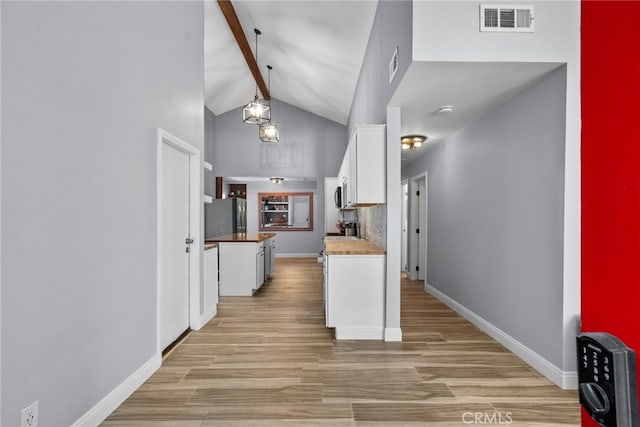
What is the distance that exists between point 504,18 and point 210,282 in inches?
148

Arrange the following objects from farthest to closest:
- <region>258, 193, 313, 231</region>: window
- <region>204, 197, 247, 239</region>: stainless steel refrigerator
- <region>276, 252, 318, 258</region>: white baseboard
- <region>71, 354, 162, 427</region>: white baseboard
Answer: <region>258, 193, 313, 231</region>: window
<region>276, 252, 318, 258</region>: white baseboard
<region>204, 197, 247, 239</region>: stainless steel refrigerator
<region>71, 354, 162, 427</region>: white baseboard

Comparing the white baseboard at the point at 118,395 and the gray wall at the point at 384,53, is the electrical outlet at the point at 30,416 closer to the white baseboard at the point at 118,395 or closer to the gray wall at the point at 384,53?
the white baseboard at the point at 118,395

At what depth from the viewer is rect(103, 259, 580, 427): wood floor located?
198 cm

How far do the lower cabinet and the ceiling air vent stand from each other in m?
2.09

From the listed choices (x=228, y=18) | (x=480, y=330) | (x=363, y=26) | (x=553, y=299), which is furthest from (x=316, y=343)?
(x=228, y=18)

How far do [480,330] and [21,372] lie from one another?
3638 mm

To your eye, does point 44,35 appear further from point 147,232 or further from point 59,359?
point 59,359

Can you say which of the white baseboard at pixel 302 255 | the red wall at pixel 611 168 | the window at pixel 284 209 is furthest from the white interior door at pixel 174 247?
the window at pixel 284 209

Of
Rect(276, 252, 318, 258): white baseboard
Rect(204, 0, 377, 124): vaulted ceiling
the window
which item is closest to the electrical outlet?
Rect(204, 0, 377, 124): vaulted ceiling

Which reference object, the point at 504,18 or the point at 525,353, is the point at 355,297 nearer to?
the point at 525,353

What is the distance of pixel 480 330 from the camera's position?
3404 millimetres

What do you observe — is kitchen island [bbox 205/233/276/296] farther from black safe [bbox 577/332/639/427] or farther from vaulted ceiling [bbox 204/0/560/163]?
black safe [bbox 577/332/639/427]

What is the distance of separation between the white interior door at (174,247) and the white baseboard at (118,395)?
0.93 ft

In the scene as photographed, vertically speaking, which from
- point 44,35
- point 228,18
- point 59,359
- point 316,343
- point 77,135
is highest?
point 228,18
